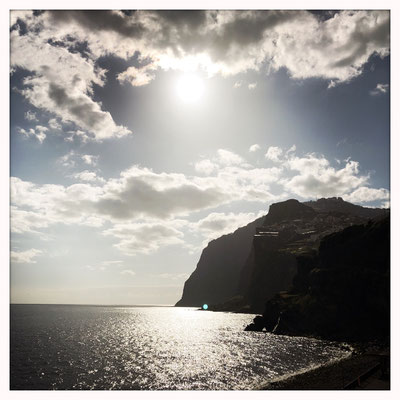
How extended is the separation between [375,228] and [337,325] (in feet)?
103

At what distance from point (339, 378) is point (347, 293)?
57756 millimetres

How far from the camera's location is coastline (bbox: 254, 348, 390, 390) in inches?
1403

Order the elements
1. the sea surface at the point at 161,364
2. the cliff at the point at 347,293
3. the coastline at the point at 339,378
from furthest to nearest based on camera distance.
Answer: the cliff at the point at 347,293, the sea surface at the point at 161,364, the coastline at the point at 339,378

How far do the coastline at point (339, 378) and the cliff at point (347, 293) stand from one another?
3442 centimetres

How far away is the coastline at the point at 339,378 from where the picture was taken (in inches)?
1403

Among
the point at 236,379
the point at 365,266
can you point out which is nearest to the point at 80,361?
the point at 236,379

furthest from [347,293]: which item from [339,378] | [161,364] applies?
[161,364]

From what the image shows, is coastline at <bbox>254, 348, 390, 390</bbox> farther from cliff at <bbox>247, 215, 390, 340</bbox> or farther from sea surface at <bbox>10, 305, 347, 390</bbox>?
cliff at <bbox>247, 215, 390, 340</bbox>

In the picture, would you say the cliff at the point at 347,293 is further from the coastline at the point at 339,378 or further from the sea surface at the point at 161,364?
the coastline at the point at 339,378

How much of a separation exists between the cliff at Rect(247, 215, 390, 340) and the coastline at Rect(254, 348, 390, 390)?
1355 inches

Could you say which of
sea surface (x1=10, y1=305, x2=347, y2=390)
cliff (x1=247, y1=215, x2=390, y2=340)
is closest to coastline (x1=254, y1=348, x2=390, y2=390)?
sea surface (x1=10, y1=305, x2=347, y2=390)

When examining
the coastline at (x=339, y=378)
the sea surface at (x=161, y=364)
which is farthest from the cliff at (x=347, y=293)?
the coastline at (x=339, y=378)

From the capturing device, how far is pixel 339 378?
144 feet

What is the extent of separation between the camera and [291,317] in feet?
350
